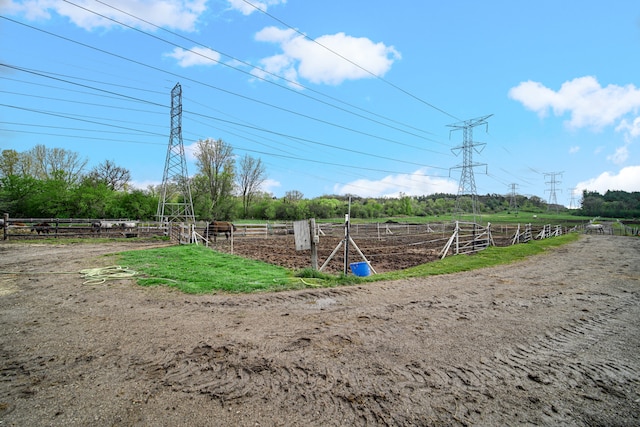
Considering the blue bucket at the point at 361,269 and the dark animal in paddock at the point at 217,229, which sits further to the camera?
the dark animal in paddock at the point at 217,229

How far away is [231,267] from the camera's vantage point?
949cm

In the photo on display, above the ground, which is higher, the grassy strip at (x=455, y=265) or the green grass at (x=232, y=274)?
the green grass at (x=232, y=274)

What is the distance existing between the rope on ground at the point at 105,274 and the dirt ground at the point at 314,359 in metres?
1.13

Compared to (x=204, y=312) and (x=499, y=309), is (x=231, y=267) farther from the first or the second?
(x=499, y=309)

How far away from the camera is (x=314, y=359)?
3.38 metres

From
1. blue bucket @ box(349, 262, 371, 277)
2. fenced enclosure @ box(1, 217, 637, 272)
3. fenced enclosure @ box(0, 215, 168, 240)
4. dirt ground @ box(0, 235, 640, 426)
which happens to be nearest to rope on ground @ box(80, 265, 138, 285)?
dirt ground @ box(0, 235, 640, 426)

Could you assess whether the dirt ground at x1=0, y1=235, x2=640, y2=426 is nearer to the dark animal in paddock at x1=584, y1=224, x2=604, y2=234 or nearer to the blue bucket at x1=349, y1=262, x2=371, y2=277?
the blue bucket at x1=349, y1=262, x2=371, y2=277

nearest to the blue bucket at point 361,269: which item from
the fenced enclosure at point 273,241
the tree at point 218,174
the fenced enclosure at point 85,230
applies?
the fenced enclosure at point 273,241

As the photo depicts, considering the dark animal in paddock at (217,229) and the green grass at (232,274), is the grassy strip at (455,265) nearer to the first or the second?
the green grass at (232,274)

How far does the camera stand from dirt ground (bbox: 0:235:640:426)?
250 cm

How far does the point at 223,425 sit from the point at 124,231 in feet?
78.5

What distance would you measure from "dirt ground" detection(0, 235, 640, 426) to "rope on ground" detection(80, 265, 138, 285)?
3.69 ft

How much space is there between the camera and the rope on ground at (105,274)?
745cm

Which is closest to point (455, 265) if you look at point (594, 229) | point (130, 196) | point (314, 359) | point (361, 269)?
point (361, 269)
